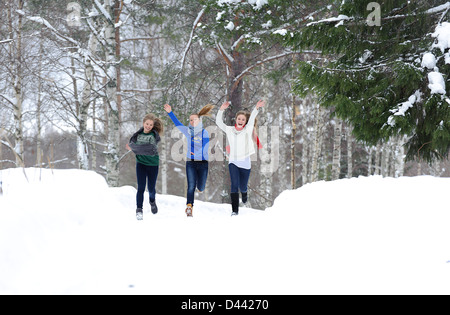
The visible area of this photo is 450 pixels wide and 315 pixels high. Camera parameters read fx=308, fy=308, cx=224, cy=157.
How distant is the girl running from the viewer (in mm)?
4879

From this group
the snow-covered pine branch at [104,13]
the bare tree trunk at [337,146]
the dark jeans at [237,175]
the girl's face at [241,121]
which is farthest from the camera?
the bare tree trunk at [337,146]

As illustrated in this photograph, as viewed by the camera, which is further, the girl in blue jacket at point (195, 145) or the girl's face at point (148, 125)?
the girl in blue jacket at point (195, 145)

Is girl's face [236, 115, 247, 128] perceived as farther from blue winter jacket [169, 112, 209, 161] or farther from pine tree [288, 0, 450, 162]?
pine tree [288, 0, 450, 162]

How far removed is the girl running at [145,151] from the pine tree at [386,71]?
2.77 meters

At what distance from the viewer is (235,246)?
315cm

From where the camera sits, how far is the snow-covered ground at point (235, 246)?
2197 mm

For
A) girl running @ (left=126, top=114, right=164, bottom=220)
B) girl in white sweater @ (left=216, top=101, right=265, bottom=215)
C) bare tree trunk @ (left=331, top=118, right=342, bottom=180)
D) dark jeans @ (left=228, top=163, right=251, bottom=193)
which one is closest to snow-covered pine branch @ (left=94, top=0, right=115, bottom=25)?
girl running @ (left=126, top=114, right=164, bottom=220)

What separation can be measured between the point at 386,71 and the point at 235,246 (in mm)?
4164

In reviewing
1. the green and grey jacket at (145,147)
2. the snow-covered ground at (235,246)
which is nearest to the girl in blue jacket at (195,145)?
the green and grey jacket at (145,147)

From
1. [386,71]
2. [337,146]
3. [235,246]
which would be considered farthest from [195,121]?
[337,146]

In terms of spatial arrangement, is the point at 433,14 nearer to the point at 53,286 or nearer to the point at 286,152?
the point at 53,286

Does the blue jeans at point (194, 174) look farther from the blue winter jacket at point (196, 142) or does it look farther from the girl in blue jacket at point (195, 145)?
the blue winter jacket at point (196, 142)

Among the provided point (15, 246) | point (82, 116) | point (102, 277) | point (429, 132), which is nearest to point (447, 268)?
point (102, 277)

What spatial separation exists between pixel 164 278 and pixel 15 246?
115 centimetres
